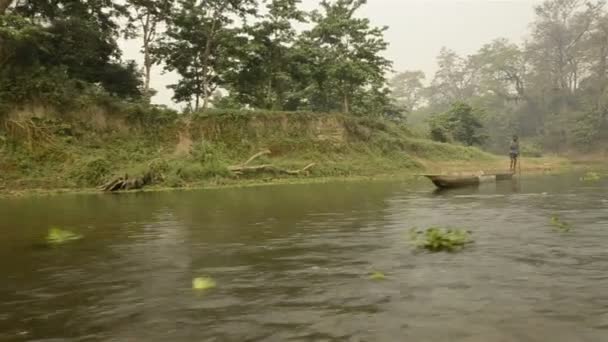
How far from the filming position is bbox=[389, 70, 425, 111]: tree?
90.2 meters

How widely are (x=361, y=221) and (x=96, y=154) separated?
19.3 m

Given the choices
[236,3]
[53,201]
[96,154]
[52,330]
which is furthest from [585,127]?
[52,330]

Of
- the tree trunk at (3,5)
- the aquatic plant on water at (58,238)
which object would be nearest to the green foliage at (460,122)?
the tree trunk at (3,5)

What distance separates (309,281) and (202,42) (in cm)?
3001

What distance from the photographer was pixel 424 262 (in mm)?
6137

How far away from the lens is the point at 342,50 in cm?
3631

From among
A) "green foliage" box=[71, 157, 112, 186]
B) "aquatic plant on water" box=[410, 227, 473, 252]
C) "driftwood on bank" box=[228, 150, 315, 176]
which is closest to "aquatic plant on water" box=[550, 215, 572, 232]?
"aquatic plant on water" box=[410, 227, 473, 252]

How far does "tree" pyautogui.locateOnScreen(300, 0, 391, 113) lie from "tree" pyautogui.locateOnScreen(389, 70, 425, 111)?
55.1 m

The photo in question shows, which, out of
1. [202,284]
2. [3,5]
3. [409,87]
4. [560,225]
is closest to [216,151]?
[3,5]

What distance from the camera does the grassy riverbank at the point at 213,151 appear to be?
74.7 ft

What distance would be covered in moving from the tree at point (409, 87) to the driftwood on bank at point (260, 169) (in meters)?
66.0

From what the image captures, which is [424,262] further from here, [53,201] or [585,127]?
[585,127]

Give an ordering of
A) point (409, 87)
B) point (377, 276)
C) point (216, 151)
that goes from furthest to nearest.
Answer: point (409, 87) < point (216, 151) < point (377, 276)

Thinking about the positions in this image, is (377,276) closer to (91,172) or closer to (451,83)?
(91,172)
